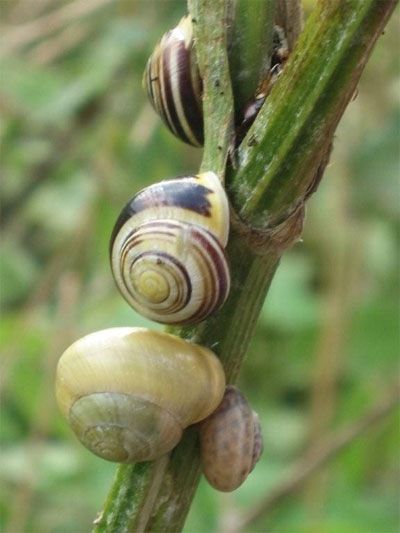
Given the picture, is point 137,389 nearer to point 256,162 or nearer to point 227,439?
point 227,439

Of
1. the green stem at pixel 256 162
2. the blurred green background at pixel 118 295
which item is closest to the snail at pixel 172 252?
the green stem at pixel 256 162

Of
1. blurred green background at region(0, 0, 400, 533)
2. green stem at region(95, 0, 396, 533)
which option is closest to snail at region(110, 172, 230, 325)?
green stem at region(95, 0, 396, 533)

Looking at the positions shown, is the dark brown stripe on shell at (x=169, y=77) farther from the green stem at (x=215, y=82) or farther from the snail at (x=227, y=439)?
the snail at (x=227, y=439)

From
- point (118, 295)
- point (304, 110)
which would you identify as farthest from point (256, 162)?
point (118, 295)

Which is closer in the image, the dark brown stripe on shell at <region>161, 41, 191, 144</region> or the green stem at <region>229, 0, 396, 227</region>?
the green stem at <region>229, 0, 396, 227</region>

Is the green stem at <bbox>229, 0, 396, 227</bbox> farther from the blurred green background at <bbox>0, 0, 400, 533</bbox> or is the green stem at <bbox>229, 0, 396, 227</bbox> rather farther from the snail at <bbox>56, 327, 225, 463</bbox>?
the blurred green background at <bbox>0, 0, 400, 533</bbox>

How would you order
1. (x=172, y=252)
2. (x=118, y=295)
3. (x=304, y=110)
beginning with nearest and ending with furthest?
(x=304, y=110)
(x=172, y=252)
(x=118, y=295)
